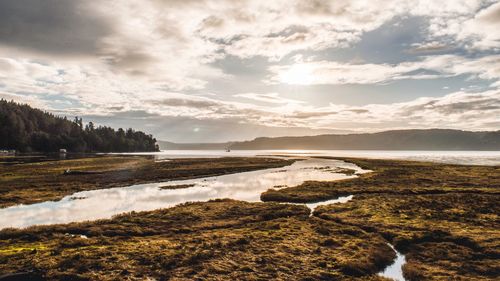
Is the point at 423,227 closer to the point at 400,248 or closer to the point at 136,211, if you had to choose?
the point at 400,248

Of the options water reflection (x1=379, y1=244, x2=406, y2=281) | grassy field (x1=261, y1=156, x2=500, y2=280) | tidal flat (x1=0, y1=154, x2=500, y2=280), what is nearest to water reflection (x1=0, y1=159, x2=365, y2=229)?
tidal flat (x1=0, y1=154, x2=500, y2=280)

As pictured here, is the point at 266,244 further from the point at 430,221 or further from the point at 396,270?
the point at 430,221

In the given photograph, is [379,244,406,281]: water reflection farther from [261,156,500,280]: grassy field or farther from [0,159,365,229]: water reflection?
[0,159,365,229]: water reflection

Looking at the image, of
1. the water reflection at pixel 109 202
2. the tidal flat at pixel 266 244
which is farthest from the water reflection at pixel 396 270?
the water reflection at pixel 109 202

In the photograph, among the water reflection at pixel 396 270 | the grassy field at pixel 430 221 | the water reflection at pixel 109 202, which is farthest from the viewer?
the water reflection at pixel 109 202

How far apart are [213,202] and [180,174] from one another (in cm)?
3923

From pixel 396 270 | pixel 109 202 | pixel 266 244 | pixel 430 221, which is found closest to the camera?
pixel 396 270

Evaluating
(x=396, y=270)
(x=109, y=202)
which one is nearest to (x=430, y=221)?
(x=396, y=270)

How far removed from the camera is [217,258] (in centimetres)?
2102

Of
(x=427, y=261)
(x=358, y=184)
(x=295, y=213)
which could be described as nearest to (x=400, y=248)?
(x=427, y=261)

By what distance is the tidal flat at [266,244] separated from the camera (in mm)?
18969

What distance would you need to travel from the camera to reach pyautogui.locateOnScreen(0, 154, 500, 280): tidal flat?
62.2ft

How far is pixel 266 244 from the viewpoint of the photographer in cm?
2402

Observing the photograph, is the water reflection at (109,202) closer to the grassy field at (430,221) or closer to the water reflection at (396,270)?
the grassy field at (430,221)
